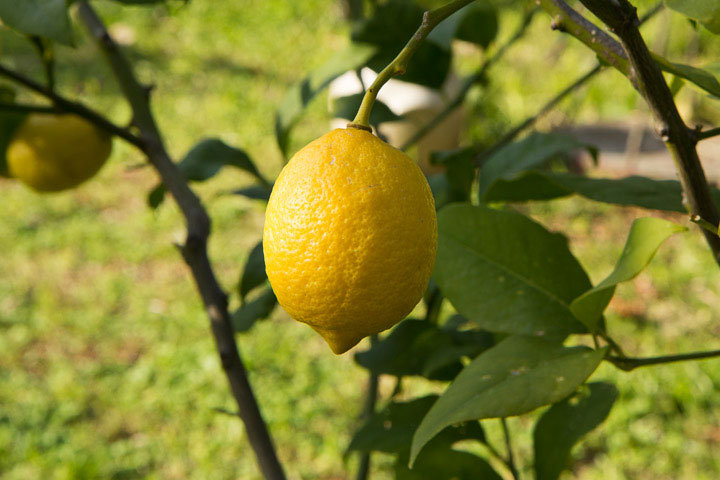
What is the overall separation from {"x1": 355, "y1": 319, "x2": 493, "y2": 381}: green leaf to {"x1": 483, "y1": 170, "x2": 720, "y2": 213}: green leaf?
0.17 metres

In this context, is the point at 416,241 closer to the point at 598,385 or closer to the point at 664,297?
the point at 598,385

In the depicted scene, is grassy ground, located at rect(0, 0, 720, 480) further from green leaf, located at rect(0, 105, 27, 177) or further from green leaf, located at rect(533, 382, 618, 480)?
green leaf, located at rect(533, 382, 618, 480)

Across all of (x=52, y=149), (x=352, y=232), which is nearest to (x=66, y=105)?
(x=52, y=149)

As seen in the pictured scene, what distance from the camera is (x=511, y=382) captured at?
0.50 meters

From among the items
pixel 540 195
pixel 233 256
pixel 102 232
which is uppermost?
pixel 102 232

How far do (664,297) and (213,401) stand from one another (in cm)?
156

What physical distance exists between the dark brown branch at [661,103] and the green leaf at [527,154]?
0.31m

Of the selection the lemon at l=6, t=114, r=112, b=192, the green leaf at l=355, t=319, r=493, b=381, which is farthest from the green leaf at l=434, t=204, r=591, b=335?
the lemon at l=6, t=114, r=112, b=192

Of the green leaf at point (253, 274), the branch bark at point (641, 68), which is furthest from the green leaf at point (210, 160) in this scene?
the branch bark at point (641, 68)

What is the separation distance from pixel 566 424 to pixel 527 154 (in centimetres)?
31

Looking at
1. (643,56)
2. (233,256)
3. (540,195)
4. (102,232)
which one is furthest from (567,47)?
(643,56)

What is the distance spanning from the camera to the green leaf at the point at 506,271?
0.58 m

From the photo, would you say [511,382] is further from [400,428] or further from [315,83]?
[315,83]

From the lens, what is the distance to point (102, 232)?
2975 millimetres
